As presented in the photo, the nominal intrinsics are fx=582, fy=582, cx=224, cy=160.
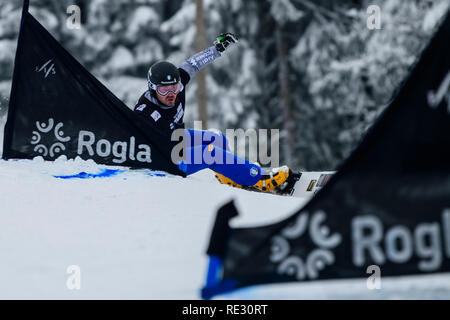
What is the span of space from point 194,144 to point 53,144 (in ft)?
5.26

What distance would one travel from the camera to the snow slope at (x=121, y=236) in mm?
3154

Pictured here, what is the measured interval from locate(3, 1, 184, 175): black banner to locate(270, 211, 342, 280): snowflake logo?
120 inches

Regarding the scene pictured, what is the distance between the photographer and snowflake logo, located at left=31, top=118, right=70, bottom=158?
5.64 metres

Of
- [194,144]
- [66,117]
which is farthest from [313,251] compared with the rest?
[194,144]

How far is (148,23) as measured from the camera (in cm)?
1997

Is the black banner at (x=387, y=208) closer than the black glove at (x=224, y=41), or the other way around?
the black banner at (x=387, y=208)

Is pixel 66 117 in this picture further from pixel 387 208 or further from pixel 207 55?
pixel 387 208

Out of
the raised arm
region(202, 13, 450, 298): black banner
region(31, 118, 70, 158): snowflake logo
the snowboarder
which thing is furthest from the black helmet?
region(202, 13, 450, 298): black banner

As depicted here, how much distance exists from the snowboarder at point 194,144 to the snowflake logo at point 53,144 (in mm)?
936

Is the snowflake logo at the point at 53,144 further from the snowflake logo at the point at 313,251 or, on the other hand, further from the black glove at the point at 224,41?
the snowflake logo at the point at 313,251

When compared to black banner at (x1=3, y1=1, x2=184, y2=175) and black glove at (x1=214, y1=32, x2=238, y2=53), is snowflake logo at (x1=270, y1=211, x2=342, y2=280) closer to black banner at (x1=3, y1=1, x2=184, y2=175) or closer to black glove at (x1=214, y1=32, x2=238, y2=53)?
black banner at (x1=3, y1=1, x2=184, y2=175)

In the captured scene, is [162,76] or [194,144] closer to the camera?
[162,76]

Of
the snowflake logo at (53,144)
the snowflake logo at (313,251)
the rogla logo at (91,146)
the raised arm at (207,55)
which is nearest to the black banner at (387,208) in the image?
the snowflake logo at (313,251)

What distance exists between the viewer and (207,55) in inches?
292
